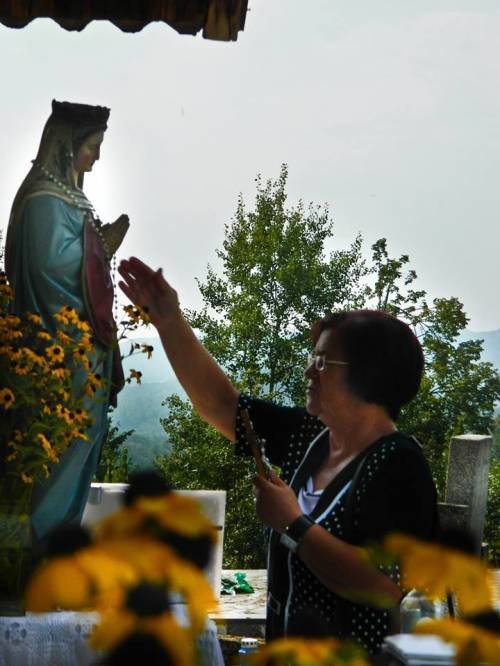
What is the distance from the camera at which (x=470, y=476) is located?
574cm

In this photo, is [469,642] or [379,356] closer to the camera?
[469,642]

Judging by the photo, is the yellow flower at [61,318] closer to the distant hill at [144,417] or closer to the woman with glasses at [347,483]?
the woman with glasses at [347,483]

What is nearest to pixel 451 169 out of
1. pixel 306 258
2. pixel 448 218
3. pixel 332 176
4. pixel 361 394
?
pixel 448 218

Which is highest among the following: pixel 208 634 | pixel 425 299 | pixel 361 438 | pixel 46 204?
pixel 425 299

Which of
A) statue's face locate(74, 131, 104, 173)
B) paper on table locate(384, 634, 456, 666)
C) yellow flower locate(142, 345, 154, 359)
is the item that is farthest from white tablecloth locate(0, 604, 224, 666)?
paper on table locate(384, 634, 456, 666)

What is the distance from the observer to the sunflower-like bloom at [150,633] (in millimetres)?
386

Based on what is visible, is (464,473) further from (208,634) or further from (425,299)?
(425,299)

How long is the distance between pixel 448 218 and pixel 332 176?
2730mm

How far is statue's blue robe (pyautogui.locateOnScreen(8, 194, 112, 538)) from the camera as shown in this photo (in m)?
3.32

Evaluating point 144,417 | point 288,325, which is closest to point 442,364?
point 288,325

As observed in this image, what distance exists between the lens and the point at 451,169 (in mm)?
21688

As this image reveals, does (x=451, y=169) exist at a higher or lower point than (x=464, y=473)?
higher

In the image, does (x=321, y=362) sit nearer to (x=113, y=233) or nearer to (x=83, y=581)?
(x=83, y=581)

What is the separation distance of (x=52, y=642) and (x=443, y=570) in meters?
2.19
